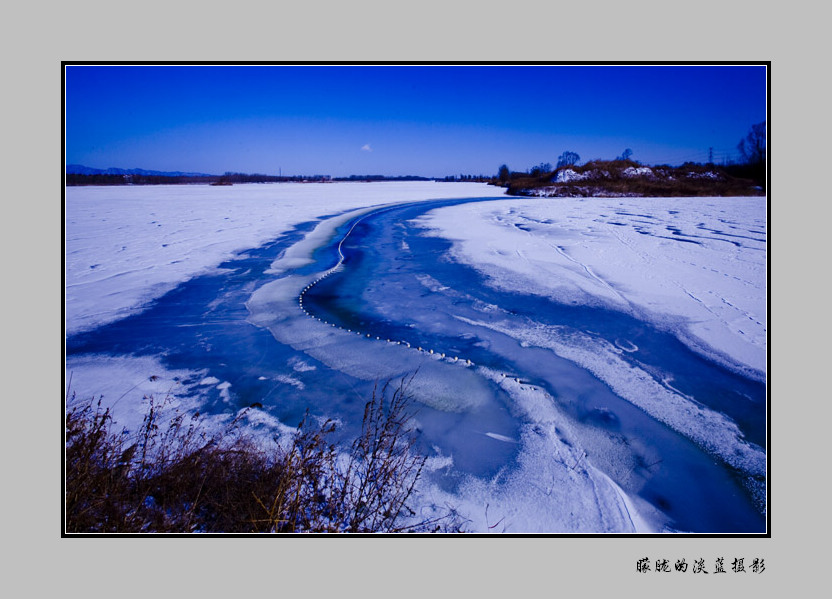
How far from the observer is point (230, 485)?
7.10 feet

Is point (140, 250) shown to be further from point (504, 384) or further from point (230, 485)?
point (504, 384)

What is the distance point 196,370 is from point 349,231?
370 inches

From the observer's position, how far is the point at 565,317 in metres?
4.89

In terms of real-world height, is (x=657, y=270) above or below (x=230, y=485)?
above

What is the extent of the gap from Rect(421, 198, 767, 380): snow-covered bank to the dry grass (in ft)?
11.4

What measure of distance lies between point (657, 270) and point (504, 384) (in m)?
4.93

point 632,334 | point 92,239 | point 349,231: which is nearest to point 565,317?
point 632,334

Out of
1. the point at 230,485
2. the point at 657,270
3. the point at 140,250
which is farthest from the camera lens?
the point at 140,250

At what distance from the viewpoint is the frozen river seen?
2.31 metres

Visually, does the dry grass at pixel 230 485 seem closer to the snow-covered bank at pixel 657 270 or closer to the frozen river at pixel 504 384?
the frozen river at pixel 504 384

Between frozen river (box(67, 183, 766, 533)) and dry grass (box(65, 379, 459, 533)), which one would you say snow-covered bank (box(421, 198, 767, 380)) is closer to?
frozen river (box(67, 183, 766, 533))

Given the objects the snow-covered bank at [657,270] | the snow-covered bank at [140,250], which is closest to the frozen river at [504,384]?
the snow-covered bank at [657,270]

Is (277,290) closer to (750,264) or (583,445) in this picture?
(583,445)

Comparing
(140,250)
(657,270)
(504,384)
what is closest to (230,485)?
(504,384)
